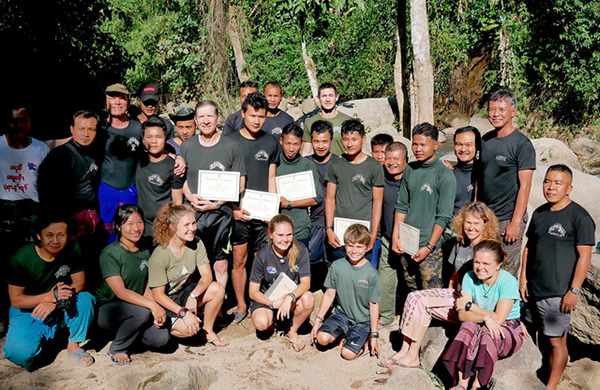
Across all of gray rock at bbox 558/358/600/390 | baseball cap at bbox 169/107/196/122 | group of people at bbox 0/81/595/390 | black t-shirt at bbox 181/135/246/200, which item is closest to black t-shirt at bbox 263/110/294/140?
group of people at bbox 0/81/595/390

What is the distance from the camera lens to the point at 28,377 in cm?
384

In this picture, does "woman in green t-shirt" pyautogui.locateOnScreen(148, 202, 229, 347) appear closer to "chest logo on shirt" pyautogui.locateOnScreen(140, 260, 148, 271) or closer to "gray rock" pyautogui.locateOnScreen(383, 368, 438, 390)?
"chest logo on shirt" pyautogui.locateOnScreen(140, 260, 148, 271)

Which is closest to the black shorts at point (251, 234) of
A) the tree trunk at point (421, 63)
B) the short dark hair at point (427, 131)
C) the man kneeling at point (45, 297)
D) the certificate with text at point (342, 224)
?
the certificate with text at point (342, 224)

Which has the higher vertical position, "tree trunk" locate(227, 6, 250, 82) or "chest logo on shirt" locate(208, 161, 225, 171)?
"tree trunk" locate(227, 6, 250, 82)

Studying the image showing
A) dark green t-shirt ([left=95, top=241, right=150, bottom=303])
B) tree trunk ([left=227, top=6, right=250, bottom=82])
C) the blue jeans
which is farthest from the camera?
tree trunk ([left=227, top=6, right=250, bottom=82])

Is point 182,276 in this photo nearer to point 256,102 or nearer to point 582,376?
point 256,102

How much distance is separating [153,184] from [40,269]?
4.05ft

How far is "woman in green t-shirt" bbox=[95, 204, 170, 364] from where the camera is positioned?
4.12 metres

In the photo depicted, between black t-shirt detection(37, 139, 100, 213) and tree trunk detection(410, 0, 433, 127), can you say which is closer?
black t-shirt detection(37, 139, 100, 213)

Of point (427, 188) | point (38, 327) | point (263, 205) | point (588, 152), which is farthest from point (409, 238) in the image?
point (588, 152)

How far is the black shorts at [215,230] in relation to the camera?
4.79m

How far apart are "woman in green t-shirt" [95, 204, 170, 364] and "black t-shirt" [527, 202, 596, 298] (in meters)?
3.32

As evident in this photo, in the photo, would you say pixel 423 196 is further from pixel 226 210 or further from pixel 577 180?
pixel 577 180

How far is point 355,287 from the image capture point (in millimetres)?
4430
